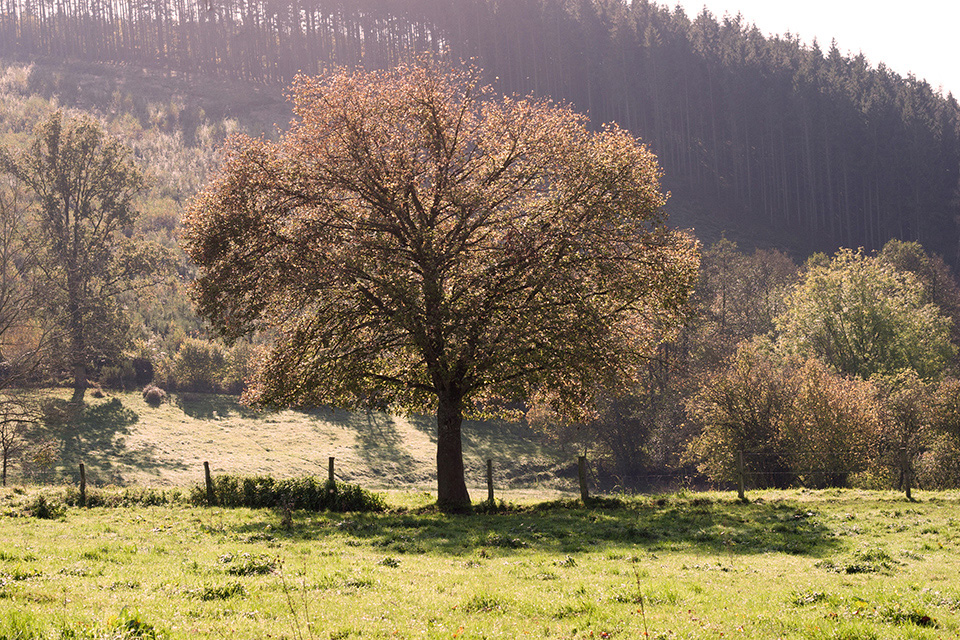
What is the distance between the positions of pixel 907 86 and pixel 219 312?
191924mm

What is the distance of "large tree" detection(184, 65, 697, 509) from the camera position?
25109mm

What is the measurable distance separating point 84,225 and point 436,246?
46041 mm

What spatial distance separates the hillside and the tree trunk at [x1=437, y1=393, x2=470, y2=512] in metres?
17.4

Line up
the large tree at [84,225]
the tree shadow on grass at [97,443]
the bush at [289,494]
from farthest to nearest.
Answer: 1. the large tree at [84,225]
2. the tree shadow on grass at [97,443]
3. the bush at [289,494]

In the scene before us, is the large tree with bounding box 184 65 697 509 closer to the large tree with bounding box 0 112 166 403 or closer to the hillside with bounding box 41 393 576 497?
the hillside with bounding box 41 393 576 497

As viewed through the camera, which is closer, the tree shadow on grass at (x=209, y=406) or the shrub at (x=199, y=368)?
the tree shadow on grass at (x=209, y=406)

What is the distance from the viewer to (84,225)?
194 ft

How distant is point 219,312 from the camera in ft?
85.3

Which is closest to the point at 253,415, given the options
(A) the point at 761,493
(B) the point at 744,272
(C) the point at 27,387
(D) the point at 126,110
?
(C) the point at 27,387

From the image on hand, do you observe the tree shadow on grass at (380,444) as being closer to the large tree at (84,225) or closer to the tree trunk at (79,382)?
the tree trunk at (79,382)

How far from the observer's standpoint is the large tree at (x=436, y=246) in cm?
2511

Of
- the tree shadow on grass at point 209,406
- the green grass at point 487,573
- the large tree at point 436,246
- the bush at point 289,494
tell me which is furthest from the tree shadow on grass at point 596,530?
the tree shadow on grass at point 209,406

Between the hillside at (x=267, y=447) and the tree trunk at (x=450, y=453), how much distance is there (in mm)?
17379

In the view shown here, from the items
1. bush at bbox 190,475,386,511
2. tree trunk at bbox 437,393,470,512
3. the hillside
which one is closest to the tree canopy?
the hillside
